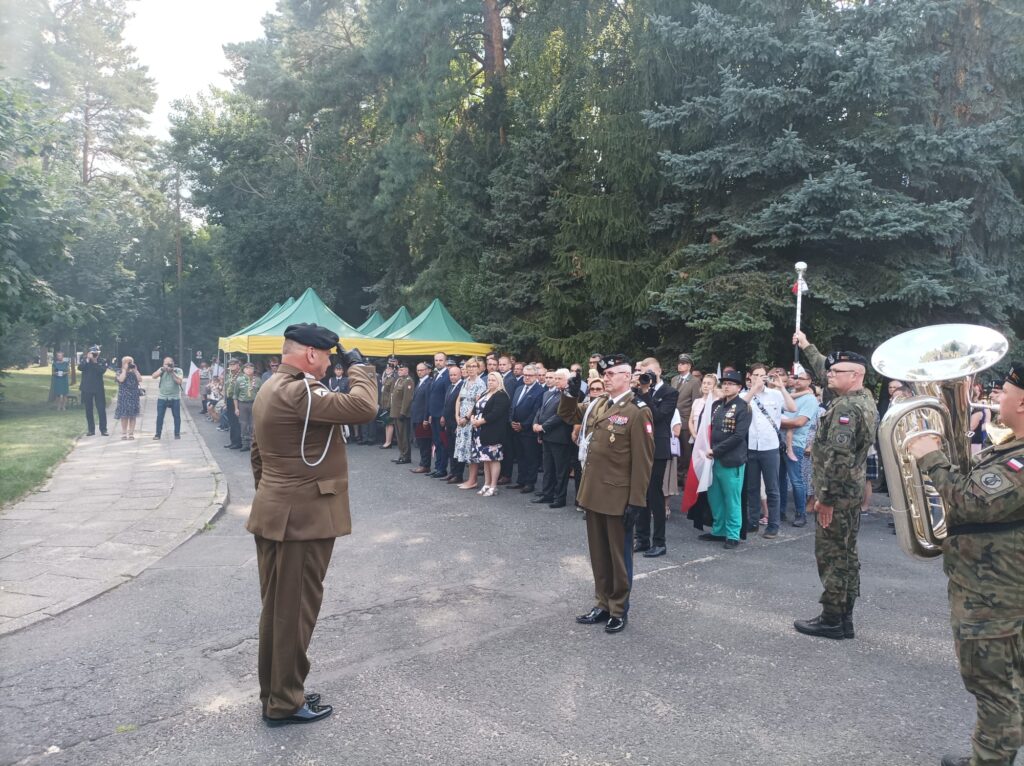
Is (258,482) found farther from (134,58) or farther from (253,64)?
(134,58)

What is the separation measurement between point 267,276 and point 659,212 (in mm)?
22658

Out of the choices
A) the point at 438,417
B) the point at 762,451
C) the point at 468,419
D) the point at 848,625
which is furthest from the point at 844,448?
the point at 438,417

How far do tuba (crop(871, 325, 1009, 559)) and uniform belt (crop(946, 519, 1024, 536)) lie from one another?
200 mm

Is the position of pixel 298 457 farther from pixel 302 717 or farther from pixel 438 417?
→ pixel 438 417

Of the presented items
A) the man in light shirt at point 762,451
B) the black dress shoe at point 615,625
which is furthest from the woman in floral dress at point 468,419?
the black dress shoe at point 615,625

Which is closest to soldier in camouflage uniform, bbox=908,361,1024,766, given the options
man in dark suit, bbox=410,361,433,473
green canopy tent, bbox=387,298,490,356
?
man in dark suit, bbox=410,361,433,473

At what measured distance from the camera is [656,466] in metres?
8.00

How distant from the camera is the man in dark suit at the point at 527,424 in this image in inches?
447

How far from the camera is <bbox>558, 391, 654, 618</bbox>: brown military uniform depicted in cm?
550

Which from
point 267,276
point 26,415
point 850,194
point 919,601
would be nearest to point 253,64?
point 267,276

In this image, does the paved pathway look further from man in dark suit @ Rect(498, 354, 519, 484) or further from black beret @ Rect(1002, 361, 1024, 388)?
black beret @ Rect(1002, 361, 1024, 388)

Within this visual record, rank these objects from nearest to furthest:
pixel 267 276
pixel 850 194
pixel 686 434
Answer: pixel 686 434
pixel 850 194
pixel 267 276

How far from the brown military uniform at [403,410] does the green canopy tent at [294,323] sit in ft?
7.00

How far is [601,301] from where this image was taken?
52.9 ft
